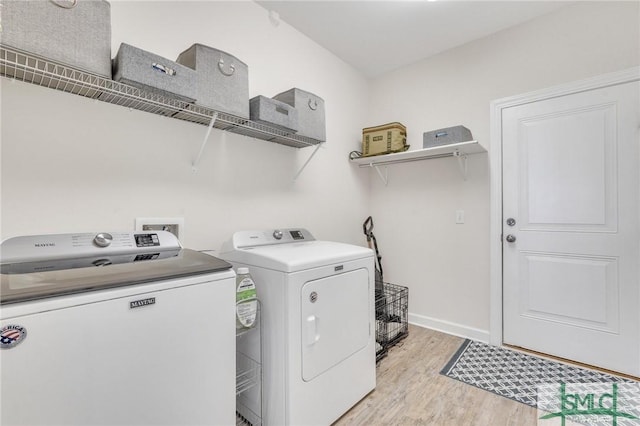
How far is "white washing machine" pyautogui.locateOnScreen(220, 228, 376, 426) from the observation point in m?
1.40

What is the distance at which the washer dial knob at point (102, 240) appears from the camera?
1145mm

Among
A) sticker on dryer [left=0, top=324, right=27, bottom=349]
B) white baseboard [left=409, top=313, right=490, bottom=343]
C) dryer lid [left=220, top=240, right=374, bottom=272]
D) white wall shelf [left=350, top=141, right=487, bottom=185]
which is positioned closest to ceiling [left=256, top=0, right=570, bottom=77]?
white wall shelf [left=350, top=141, right=487, bottom=185]

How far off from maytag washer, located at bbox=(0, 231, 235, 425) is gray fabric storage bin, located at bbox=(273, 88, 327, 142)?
1.13m

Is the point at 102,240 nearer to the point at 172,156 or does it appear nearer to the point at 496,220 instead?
the point at 172,156

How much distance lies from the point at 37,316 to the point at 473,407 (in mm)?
2050

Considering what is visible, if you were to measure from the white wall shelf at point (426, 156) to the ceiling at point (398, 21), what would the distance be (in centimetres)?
95

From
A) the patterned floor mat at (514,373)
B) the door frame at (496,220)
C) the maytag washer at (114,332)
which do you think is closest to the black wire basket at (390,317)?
the patterned floor mat at (514,373)

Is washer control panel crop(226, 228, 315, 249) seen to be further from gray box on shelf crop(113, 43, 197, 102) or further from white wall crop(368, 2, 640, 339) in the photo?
white wall crop(368, 2, 640, 339)

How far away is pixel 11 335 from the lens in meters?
0.77

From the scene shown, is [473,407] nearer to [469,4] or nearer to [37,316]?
[37,316]

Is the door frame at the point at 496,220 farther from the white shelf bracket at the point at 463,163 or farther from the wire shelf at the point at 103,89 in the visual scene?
the wire shelf at the point at 103,89

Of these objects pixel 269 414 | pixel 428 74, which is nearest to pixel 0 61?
pixel 269 414

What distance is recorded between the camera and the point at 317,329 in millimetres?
1496

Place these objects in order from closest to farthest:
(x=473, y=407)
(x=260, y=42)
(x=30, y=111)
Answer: (x=30, y=111) → (x=473, y=407) → (x=260, y=42)
